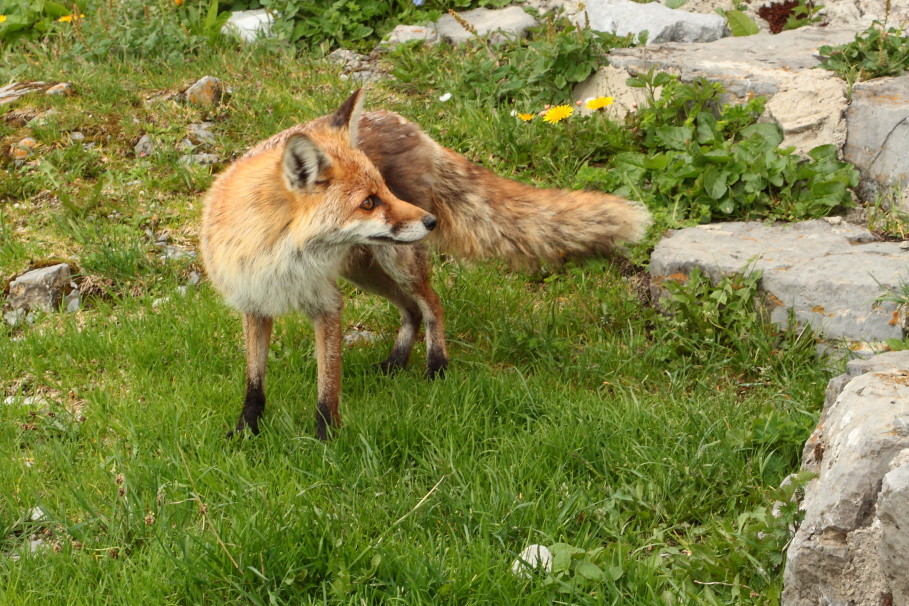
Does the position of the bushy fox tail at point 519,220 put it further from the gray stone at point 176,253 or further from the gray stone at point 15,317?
the gray stone at point 15,317

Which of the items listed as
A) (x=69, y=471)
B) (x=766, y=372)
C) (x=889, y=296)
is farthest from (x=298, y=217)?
(x=889, y=296)

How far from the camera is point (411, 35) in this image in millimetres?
7730

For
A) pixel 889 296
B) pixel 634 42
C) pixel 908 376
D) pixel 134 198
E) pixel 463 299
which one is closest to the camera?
pixel 908 376

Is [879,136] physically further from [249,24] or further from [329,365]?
[249,24]

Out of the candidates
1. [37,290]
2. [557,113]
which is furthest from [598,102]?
[37,290]

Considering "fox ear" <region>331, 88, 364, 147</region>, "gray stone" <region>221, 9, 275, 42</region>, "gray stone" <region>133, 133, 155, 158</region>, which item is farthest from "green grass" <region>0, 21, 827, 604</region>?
"gray stone" <region>221, 9, 275, 42</region>

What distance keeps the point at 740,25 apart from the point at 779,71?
1277mm

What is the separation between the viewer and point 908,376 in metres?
2.96

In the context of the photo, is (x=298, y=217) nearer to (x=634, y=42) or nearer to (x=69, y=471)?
(x=69, y=471)

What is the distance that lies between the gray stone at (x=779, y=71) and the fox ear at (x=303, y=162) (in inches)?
123

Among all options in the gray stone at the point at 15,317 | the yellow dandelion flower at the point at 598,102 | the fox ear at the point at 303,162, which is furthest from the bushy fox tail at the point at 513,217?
the gray stone at the point at 15,317

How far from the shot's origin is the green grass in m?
3.03

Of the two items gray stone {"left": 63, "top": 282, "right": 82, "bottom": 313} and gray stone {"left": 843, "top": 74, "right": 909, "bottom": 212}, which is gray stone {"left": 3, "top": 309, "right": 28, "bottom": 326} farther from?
gray stone {"left": 843, "top": 74, "right": 909, "bottom": 212}

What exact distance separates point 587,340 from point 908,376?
2.15 meters
